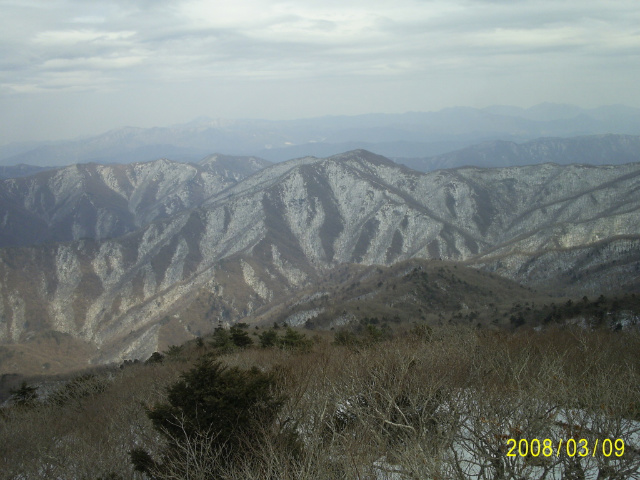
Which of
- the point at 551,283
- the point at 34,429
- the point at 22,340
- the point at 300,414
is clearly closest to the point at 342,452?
the point at 300,414

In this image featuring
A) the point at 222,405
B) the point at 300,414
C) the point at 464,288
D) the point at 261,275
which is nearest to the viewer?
the point at 222,405

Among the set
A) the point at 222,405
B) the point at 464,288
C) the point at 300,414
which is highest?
the point at 222,405

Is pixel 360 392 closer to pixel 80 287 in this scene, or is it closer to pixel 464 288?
pixel 464 288
